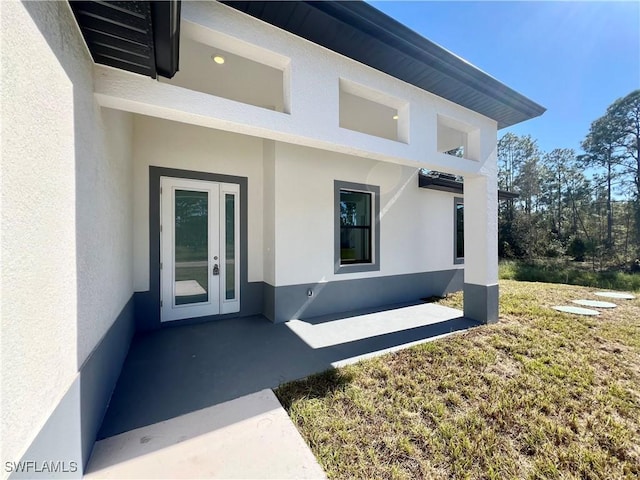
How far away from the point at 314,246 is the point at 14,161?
15.4ft

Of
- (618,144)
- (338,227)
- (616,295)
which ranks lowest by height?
(616,295)

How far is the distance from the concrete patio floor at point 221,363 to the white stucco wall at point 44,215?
3.08 ft

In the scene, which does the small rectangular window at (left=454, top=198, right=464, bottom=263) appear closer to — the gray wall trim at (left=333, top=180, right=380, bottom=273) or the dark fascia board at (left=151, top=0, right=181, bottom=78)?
the gray wall trim at (left=333, top=180, right=380, bottom=273)

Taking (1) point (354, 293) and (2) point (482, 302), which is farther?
(1) point (354, 293)

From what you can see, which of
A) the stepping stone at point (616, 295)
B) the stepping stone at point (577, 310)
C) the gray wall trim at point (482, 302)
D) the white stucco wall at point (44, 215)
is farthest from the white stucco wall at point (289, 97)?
the stepping stone at point (616, 295)

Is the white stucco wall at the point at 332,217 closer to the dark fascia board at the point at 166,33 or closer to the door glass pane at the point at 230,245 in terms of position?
the door glass pane at the point at 230,245

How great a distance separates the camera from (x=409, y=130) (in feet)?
13.4

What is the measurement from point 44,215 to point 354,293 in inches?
218

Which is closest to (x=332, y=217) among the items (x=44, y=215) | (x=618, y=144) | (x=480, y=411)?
(x=480, y=411)

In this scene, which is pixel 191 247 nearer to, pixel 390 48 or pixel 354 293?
pixel 354 293

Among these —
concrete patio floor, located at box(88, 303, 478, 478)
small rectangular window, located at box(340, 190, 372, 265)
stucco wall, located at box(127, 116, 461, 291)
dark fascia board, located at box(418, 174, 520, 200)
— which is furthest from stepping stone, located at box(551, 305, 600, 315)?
small rectangular window, located at box(340, 190, 372, 265)

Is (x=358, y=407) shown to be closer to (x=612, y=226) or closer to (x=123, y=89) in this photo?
(x=123, y=89)

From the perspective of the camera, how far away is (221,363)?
3.65 m

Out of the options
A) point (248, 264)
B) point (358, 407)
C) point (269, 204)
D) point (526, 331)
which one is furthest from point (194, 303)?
point (526, 331)
